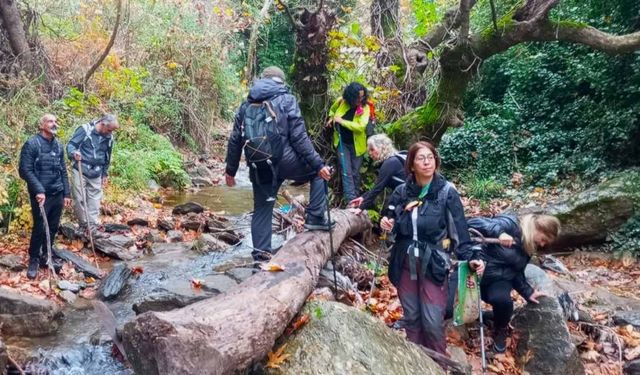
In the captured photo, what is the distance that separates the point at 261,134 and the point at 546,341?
3.57 metres

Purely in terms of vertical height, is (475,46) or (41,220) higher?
(475,46)

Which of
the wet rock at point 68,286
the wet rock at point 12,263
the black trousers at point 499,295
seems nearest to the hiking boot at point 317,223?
the black trousers at point 499,295

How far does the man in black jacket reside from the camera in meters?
6.67

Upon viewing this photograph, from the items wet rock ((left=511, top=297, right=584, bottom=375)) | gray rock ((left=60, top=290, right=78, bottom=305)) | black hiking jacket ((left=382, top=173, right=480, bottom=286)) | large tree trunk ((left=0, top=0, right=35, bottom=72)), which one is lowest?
gray rock ((left=60, top=290, right=78, bottom=305))

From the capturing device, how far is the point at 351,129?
7086 mm

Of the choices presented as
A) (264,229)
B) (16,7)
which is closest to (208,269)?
(264,229)

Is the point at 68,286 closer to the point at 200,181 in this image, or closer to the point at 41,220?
the point at 41,220

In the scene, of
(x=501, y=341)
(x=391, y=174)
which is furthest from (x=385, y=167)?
(x=501, y=341)

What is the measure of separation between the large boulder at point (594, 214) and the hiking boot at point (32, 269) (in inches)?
335

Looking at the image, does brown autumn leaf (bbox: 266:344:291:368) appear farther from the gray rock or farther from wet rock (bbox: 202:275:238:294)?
the gray rock

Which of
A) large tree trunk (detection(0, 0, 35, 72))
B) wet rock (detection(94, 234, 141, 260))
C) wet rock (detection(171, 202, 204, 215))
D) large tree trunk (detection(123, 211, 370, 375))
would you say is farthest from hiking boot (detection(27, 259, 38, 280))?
large tree trunk (detection(0, 0, 35, 72))

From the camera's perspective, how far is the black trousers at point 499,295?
5.01 m

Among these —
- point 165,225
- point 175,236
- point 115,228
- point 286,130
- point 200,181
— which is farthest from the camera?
point 200,181

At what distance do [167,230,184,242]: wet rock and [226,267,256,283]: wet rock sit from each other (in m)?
4.24
